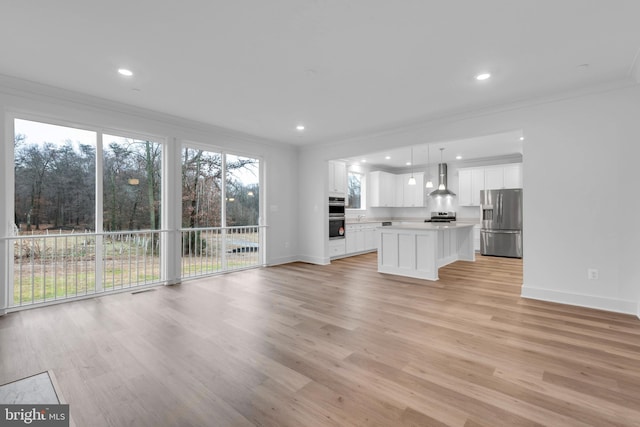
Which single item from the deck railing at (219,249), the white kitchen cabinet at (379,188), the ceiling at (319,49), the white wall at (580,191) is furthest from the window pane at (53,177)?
the white kitchen cabinet at (379,188)

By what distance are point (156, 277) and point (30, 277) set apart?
1446 millimetres

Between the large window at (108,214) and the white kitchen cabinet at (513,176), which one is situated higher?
the white kitchen cabinet at (513,176)

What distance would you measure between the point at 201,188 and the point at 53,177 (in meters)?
1.96

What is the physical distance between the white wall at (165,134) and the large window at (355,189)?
225 centimetres

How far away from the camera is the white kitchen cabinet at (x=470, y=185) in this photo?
7.84 meters

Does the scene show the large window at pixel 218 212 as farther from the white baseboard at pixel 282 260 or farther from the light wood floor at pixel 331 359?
the light wood floor at pixel 331 359

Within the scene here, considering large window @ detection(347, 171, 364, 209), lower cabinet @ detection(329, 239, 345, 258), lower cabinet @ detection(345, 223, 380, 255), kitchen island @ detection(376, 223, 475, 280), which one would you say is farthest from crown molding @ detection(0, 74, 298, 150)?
large window @ detection(347, 171, 364, 209)

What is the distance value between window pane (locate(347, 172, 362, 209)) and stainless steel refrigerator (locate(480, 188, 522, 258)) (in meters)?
3.29

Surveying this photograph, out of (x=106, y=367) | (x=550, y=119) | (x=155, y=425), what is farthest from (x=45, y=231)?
(x=550, y=119)

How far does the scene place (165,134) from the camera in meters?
4.65

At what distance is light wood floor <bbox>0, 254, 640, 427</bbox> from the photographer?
5.57 feet

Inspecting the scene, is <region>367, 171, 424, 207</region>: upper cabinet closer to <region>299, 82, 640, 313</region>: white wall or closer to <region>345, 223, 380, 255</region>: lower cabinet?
<region>345, 223, 380, 255</region>: lower cabinet

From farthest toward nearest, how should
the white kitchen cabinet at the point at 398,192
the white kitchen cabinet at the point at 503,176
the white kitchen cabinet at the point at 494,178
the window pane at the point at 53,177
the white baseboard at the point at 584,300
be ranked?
the white kitchen cabinet at the point at 398,192 → the white kitchen cabinet at the point at 494,178 → the white kitchen cabinet at the point at 503,176 → the window pane at the point at 53,177 → the white baseboard at the point at 584,300

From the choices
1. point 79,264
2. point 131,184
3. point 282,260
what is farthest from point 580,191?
point 79,264
